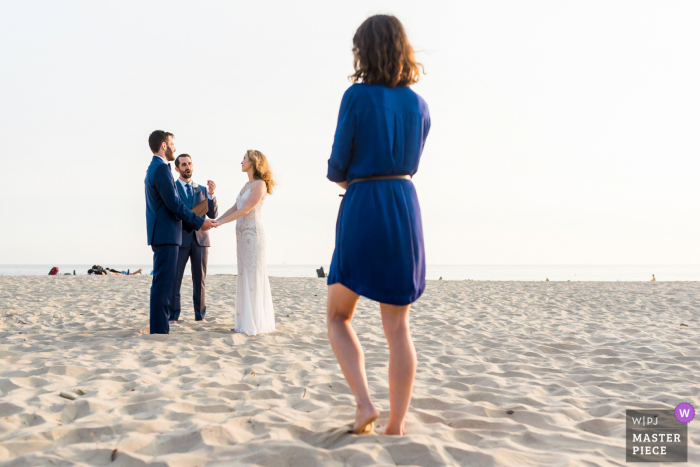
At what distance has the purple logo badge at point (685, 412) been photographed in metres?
2.55

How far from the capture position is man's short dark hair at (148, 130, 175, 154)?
484cm

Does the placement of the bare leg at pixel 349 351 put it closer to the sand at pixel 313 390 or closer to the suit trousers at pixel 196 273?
the sand at pixel 313 390

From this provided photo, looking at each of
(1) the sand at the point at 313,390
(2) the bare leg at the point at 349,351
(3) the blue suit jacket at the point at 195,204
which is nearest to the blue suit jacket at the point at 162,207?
(3) the blue suit jacket at the point at 195,204

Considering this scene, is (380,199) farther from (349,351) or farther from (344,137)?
(349,351)

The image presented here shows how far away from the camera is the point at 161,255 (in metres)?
4.77

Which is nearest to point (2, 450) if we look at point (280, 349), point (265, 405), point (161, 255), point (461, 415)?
point (265, 405)

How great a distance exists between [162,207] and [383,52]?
351 centimetres

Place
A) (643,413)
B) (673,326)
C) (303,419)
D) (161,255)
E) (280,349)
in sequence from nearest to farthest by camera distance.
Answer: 1. (303,419)
2. (643,413)
3. (280,349)
4. (161,255)
5. (673,326)

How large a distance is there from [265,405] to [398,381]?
1.01 meters

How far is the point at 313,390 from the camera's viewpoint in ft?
9.99

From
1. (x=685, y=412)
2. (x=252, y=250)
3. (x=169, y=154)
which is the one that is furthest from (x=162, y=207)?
(x=685, y=412)

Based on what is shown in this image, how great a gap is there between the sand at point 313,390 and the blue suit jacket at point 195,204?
1.03m

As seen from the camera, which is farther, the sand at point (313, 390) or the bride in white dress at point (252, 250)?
the bride in white dress at point (252, 250)

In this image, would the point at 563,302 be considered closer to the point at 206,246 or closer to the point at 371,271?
the point at 206,246
